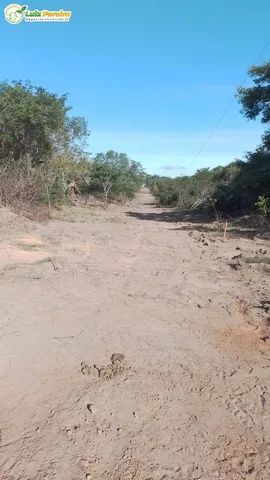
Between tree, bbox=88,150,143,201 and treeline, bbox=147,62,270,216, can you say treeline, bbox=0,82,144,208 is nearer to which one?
tree, bbox=88,150,143,201

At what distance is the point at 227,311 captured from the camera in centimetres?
616

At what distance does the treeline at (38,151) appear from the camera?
15.6 m

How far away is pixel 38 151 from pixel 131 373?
63.6 ft

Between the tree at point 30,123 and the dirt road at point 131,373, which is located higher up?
the tree at point 30,123

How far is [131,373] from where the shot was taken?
4227mm

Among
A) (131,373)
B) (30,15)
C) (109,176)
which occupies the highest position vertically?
(30,15)

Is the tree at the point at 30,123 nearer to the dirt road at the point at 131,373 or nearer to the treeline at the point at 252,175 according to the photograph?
the treeline at the point at 252,175

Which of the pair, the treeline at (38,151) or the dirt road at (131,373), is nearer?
the dirt road at (131,373)

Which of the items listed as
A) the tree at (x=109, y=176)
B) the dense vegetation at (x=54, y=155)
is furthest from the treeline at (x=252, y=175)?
the tree at (x=109, y=176)

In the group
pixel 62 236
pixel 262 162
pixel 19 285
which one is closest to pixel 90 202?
pixel 262 162

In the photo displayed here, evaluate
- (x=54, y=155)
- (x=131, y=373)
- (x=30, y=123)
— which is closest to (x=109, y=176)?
(x=54, y=155)

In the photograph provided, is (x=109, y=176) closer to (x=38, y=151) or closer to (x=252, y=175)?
(x=38, y=151)

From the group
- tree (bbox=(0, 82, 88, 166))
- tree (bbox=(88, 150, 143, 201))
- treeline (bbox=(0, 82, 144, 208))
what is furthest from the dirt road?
tree (bbox=(88, 150, 143, 201))

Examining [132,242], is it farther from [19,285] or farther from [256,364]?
[256,364]
